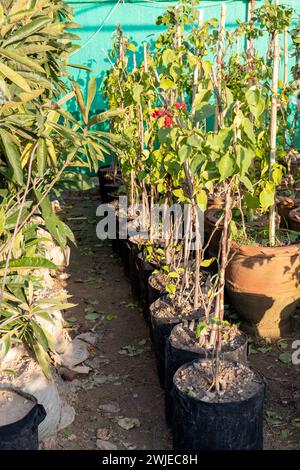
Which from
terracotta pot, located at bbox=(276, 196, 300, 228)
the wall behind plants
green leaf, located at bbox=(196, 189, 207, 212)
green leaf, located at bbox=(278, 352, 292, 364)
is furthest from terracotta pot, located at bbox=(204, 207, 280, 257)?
the wall behind plants

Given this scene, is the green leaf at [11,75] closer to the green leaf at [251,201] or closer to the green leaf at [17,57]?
the green leaf at [17,57]

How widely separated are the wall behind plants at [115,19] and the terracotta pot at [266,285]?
5126 mm

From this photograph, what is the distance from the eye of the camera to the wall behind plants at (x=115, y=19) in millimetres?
8484

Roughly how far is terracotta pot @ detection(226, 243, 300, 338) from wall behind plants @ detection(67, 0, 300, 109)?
5.13 metres

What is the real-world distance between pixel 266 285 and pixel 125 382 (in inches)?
44.4

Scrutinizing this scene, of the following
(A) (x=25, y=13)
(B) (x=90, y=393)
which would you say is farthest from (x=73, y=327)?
(A) (x=25, y=13)

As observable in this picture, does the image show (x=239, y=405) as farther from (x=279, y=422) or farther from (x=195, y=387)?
(x=279, y=422)

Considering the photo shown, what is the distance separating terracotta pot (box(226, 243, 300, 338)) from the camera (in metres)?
4.20

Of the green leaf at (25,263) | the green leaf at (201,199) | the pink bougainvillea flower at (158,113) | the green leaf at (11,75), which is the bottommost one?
the green leaf at (25,263)

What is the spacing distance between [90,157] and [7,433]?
1.39 meters

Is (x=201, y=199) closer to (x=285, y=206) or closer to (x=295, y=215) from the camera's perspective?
(x=295, y=215)

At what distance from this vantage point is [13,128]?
9.97ft

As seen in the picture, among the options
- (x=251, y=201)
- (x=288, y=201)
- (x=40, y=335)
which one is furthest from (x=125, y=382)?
(x=288, y=201)

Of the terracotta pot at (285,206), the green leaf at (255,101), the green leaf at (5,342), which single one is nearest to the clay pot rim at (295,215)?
the terracotta pot at (285,206)
